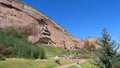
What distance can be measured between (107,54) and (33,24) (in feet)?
175

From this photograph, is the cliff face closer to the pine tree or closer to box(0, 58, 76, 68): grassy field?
box(0, 58, 76, 68): grassy field

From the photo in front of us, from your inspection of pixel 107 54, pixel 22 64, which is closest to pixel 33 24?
pixel 22 64

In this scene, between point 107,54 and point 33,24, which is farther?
point 33,24

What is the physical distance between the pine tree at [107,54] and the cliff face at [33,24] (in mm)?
43794

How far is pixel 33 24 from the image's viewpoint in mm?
80375

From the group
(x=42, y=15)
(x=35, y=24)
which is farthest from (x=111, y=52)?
(x=42, y=15)

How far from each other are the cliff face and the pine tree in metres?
43.8

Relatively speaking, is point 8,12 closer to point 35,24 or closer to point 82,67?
point 35,24

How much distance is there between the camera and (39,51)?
49844 millimetres

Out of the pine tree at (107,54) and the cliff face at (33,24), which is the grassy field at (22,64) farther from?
the cliff face at (33,24)

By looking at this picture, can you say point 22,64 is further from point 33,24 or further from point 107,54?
point 33,24

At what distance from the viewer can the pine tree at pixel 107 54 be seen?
94.3ft

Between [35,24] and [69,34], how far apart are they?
23.1 m

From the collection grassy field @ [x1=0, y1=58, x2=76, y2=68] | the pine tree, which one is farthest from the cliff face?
the pine tree
